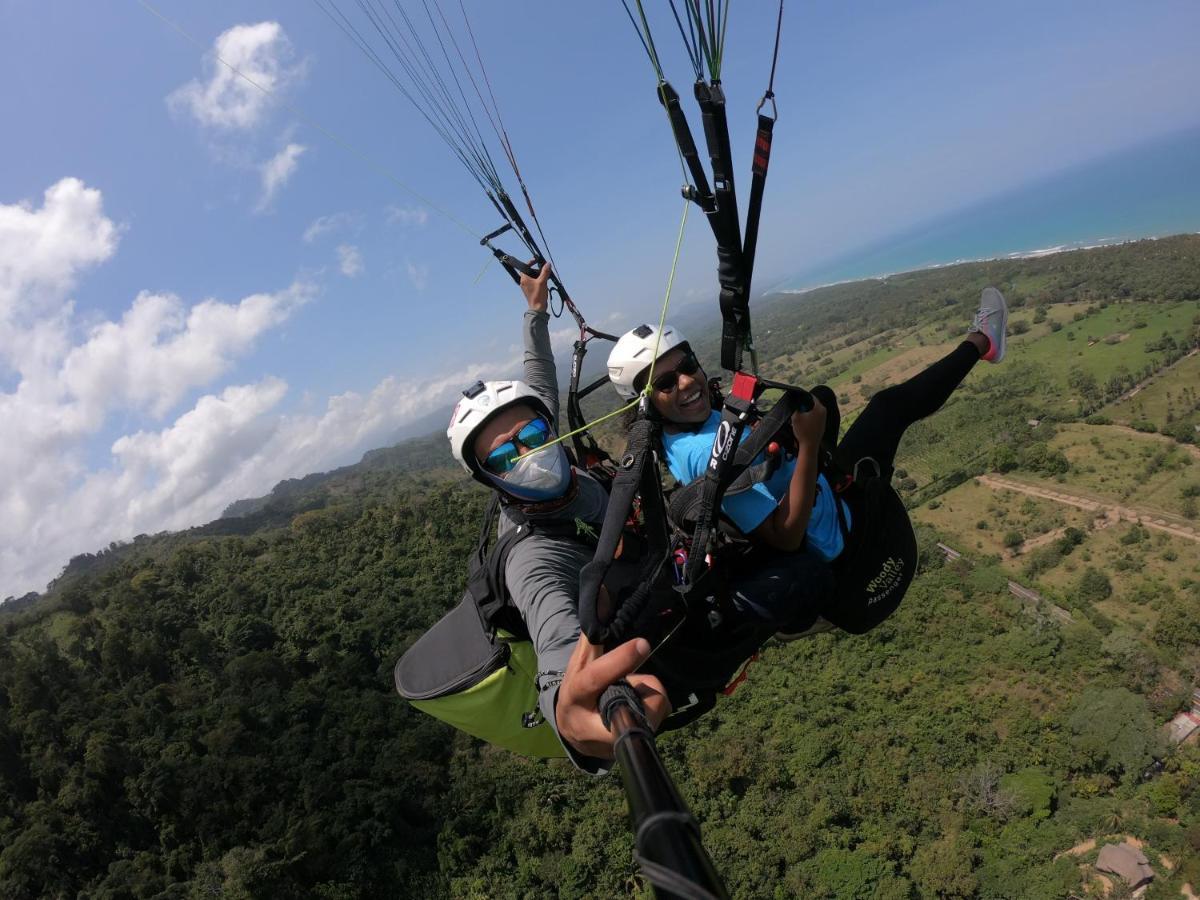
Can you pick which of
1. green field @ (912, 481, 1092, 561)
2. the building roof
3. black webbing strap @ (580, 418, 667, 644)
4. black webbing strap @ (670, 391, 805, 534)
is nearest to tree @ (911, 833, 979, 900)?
the building roof

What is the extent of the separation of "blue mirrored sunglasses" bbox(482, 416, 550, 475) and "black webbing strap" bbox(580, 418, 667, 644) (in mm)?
479

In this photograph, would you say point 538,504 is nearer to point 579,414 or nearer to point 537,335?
point 579,414

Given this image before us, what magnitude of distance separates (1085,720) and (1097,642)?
6.75 metres

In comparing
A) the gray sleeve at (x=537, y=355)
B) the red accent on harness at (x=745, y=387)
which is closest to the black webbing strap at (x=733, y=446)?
the red accent on harness at (x=745, y=387)

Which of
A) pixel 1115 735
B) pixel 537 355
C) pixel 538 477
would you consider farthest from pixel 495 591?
pixel 1115 735

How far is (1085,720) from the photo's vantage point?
78.6ft

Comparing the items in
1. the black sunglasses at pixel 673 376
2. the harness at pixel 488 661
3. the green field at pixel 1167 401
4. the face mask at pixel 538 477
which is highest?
the black sunglasses at pixel 673 376

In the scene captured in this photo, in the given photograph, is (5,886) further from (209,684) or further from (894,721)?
(894,721)

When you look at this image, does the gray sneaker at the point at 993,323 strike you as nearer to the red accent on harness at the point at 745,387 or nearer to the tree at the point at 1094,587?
the red accent on harness at the point at 745,387

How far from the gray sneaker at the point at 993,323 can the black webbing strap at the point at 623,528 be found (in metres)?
2.69

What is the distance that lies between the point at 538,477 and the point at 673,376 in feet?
2.49

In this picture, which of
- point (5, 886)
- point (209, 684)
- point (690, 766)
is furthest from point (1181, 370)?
point (5, 886)

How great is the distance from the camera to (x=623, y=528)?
1.96m

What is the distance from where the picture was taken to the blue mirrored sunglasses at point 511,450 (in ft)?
7.99
